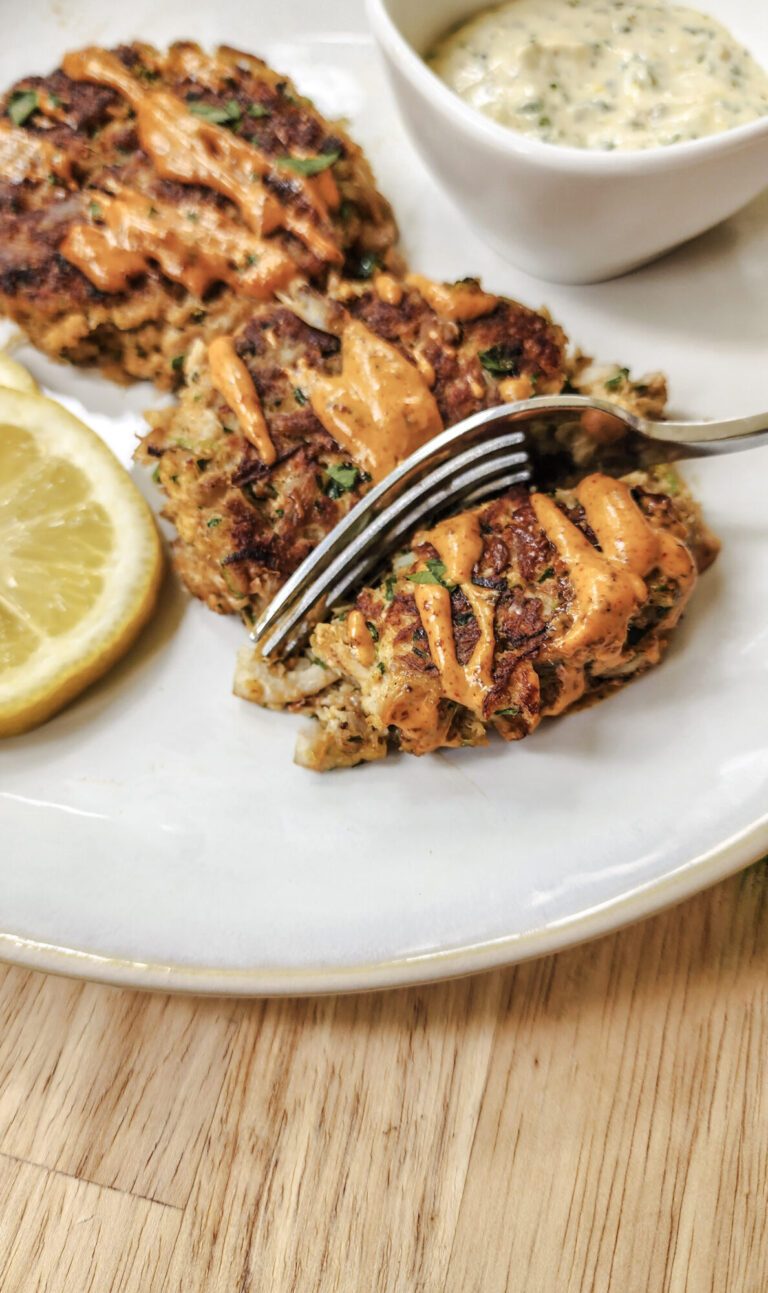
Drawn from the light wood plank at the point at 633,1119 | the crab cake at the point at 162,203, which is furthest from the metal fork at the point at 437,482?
the light wood plank at the point at 633,1119

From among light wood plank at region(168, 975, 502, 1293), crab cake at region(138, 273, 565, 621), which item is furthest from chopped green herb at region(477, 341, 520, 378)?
light wood plank at region(168, 975, 502, 1293)

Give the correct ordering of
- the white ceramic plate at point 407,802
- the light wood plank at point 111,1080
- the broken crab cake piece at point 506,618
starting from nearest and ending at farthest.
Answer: the broken crab cake piece at point 506,618, the white ceramic plate at point 407,802, the light wood plank at point 111,1080

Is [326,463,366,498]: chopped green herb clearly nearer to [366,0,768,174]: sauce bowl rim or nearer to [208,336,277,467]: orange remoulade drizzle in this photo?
[208,336,277,467]: orange remoulade drizzle

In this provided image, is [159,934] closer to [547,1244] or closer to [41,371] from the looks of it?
[547,1244]

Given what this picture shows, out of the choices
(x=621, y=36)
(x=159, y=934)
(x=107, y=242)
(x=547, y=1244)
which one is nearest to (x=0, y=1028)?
(x=159, y=934)

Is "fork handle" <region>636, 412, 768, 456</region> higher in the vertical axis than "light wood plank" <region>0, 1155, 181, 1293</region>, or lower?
higher

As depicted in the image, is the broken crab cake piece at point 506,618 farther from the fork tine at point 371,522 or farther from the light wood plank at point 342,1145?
the light wood plank at point 342,1145
